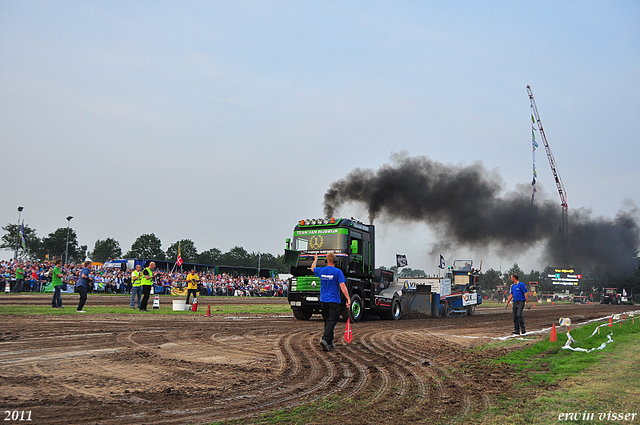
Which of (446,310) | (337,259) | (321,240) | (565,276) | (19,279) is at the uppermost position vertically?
(321,240)

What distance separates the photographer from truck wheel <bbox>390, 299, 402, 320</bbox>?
1942cm

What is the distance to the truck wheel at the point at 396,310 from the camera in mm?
19422

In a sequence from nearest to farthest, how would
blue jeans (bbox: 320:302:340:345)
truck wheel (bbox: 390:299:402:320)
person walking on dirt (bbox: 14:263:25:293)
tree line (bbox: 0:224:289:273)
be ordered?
blue jeans (bbox: 320:302:340:345), truck wheel (bbox: 390:299:402:320), person walking on dirt (bbox: 14:263:25:293), tree line (bbox: 0:224:289:273)

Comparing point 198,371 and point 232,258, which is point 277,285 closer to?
point 198,371

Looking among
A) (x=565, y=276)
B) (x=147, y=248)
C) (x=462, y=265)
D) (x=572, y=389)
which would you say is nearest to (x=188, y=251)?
(x=147, y=248)

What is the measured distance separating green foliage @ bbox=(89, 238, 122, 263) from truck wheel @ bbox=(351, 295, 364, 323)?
4924 inches

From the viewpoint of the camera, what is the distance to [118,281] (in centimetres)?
4012

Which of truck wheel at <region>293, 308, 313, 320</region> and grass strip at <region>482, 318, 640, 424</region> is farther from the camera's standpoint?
truck wheel at <region>293, 308, 313, 320</region>

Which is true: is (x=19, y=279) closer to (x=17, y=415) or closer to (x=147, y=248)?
(x=17, y=415)

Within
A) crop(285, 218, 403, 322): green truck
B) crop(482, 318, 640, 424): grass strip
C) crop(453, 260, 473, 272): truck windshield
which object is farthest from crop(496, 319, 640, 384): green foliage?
crop(453, 260, 473, 272): truck windshield

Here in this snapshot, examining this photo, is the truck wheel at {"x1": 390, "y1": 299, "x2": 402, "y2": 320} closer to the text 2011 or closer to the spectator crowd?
the spectator crowd

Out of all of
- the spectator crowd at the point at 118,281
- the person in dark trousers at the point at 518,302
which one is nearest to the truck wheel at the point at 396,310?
the person in dark trousers at the point at 518,302

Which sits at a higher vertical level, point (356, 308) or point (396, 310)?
point (356, 308)

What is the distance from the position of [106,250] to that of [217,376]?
447 ft
